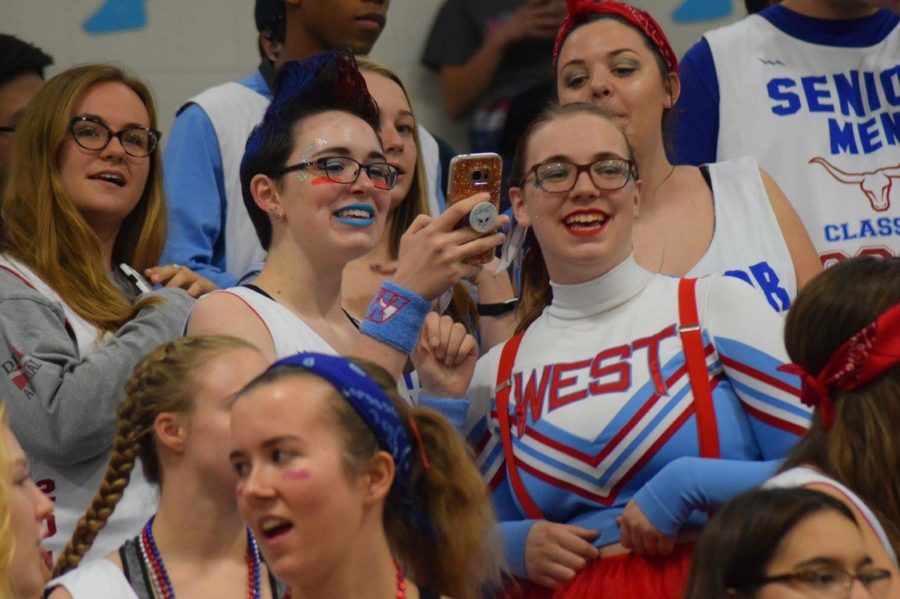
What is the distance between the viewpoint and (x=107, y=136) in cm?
404

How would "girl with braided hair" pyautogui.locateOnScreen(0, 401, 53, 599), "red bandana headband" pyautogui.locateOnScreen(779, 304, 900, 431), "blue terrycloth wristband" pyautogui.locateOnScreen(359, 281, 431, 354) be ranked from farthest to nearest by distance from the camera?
1. "blue terrycloth wristband" pyautogui.locateOnScreen(359, 281, 431, 354)
2. "red bandana headband" pyautogui.locateOnScreen(779, 304, 900, 431)
3. "girl with braided hair" pyautogui.locateOnScreen(0, 401, 53, 599)

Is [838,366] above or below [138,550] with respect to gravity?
above

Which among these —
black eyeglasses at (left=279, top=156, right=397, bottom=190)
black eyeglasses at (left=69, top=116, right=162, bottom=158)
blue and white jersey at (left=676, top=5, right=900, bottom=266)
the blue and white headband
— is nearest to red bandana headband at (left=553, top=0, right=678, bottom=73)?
blue and white jersey at (left=676, top=5, right=900, bottom=266)

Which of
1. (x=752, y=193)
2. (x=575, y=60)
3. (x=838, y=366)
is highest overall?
(x=575, y=60)

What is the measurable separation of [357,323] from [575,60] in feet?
2.90

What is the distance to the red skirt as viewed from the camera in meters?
3.15

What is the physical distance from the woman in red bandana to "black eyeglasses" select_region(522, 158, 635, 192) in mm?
608

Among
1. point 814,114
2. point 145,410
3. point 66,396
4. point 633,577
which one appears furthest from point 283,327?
point 814,114

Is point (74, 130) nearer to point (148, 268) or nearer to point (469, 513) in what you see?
point (148, 268)

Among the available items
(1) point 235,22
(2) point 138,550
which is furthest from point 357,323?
(1) point 235,22

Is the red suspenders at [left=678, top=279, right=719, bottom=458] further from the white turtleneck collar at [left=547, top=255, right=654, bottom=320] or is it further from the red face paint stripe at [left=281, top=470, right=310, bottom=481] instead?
the red face paint stripe at [left=281, top=470, right=310, bottom=481]

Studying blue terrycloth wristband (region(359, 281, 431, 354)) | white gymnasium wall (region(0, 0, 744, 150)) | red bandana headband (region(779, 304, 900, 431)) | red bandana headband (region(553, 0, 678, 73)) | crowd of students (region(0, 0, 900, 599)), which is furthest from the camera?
white gymnasium wall (region(0, 0, 744, 150))

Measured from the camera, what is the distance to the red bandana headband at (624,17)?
4.12m

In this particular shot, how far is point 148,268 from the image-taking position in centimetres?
406
